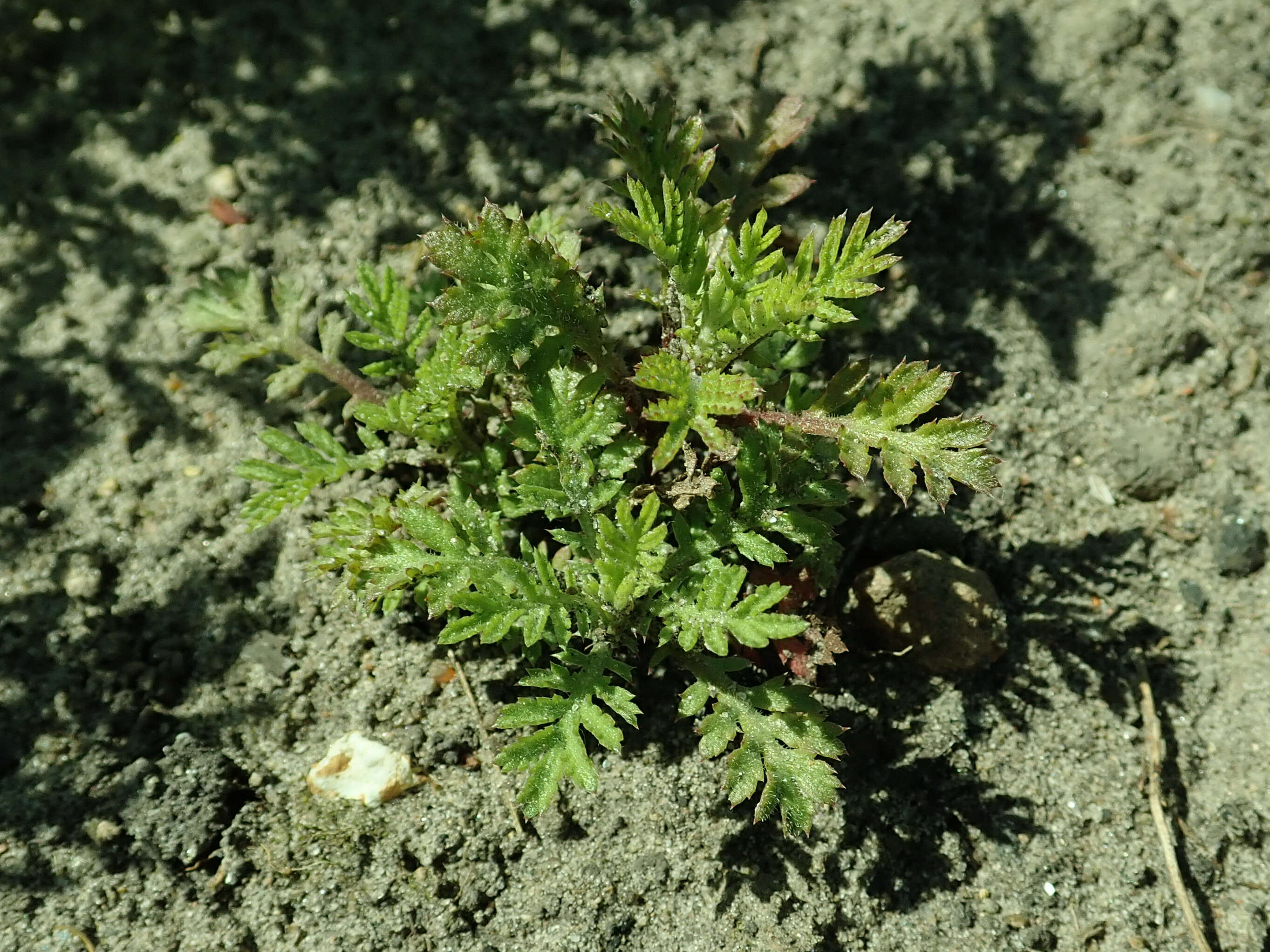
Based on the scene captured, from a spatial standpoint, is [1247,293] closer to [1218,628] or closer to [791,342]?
[1218,628]

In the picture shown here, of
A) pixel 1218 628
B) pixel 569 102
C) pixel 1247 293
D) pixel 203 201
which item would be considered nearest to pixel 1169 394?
pixel 1247 293

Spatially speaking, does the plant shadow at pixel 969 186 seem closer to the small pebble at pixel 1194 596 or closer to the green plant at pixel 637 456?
the green plant at pixel 637 456

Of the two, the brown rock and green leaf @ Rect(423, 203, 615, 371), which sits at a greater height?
green leaf @ Rect(423, 203, 615, 371)

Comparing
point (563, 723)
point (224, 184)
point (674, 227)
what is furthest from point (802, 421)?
point (224, 184)

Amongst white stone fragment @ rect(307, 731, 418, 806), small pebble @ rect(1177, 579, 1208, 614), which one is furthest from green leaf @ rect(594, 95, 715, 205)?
small pebble @ rect(1177, 579, 1208, 614)

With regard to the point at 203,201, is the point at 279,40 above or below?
above

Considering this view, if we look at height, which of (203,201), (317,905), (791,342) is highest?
(791,342)

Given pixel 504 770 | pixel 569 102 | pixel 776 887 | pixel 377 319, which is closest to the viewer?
pixel 504 770

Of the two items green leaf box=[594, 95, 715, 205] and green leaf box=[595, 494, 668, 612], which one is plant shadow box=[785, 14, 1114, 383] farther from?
green leaf box=[595, 494, 668, 612]

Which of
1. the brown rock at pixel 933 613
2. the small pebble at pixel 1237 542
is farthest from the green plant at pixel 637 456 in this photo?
the small pebble at pixel 1237 542
